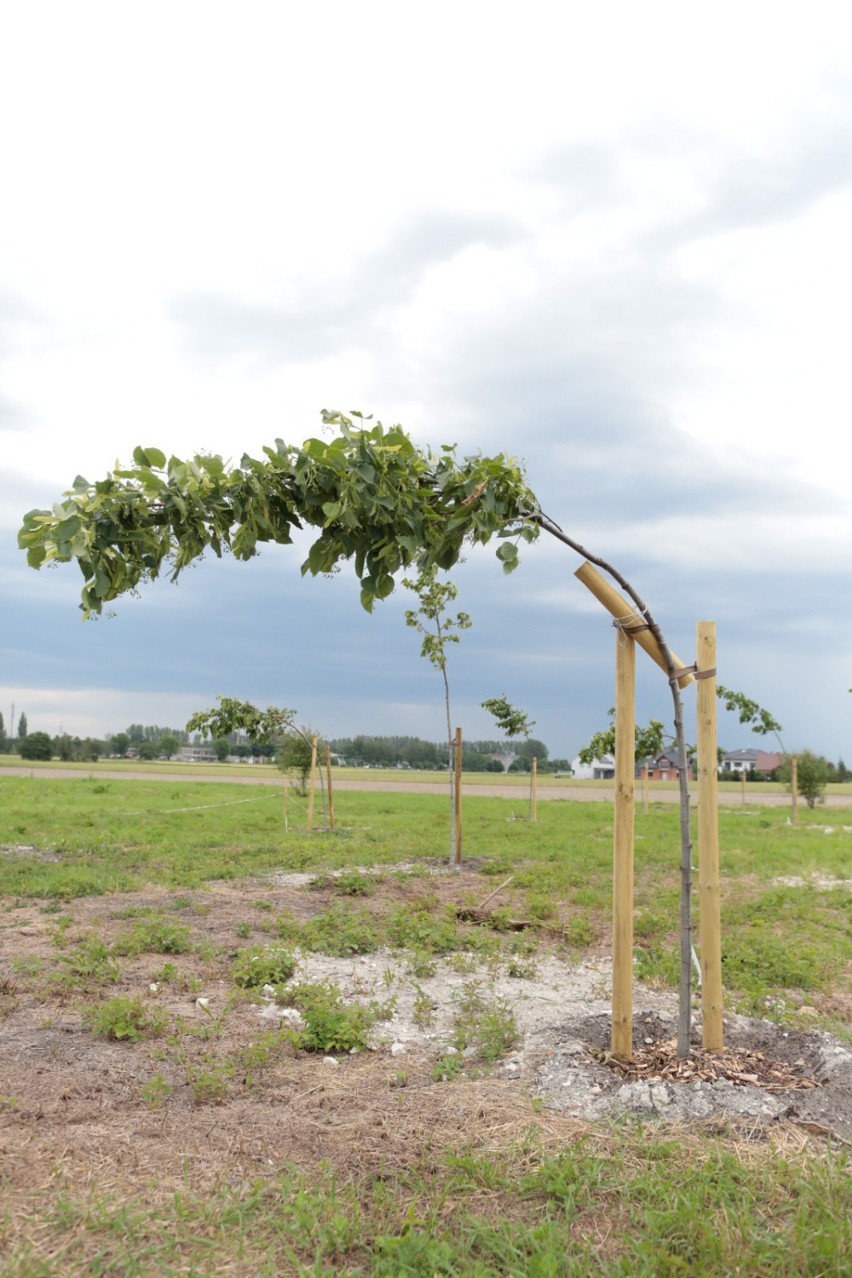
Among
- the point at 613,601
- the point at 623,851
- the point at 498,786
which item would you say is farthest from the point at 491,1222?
the point at 498,786

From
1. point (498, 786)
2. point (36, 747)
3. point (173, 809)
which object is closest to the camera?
point (173, 809)

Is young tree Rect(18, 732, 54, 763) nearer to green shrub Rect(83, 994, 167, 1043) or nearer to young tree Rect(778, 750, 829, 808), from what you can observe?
young tree Rect(778, 750, 829, 808)

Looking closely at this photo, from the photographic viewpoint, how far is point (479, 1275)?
2.99m

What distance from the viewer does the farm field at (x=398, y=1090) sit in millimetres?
3305

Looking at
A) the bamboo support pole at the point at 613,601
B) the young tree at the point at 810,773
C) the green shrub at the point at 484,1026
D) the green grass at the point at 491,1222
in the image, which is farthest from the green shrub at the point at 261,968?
the young tree at the point at 810,773

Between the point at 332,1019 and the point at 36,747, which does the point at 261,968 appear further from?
the point at 36,747

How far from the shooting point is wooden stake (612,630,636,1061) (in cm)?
519

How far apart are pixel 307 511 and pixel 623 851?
2.62 m

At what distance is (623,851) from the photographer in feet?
17.1

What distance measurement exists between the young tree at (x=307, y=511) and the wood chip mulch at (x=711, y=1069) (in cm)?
145

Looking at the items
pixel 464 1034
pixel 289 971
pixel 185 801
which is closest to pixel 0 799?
pixel 185 801

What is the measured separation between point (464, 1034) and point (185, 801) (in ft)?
85.2

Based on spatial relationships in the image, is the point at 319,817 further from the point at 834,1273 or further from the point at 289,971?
the point at 834,1273

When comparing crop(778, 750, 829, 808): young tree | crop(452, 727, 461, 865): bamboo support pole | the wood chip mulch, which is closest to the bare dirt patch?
the wood chip mulch
